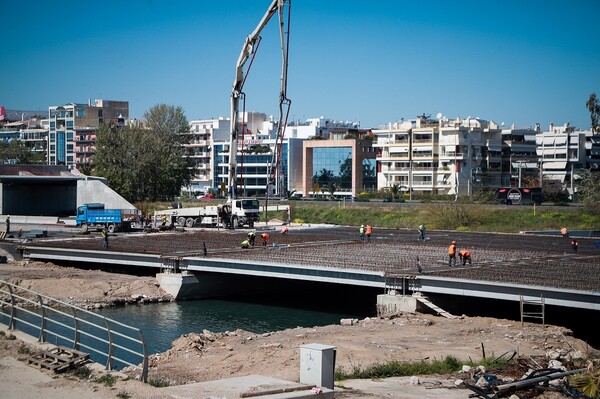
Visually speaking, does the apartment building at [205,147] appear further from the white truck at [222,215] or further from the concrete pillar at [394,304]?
the concrete pillar at [394,304]

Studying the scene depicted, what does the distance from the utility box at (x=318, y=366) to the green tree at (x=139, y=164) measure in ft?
251

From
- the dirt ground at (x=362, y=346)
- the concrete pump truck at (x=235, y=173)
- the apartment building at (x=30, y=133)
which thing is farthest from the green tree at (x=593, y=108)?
the apartment building at (x=30, y=133)

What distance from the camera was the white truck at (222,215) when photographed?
64.6 meters

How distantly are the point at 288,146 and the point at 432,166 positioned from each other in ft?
85.0

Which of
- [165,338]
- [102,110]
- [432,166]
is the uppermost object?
[102,110]

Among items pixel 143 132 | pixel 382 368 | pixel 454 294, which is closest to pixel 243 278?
pixel 454 294

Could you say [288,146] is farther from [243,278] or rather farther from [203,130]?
[243,278]

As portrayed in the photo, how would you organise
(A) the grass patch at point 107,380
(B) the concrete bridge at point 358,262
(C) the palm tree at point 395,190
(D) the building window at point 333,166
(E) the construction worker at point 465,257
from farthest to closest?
(D) the building window at point 333,166 < (C) the palm tree at point 395,190 < (E) the construction worker at point 465,257 < (B) the concrete bridge at point 358,262 < (A) the grass patch at point 107,380

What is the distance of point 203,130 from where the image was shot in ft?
411

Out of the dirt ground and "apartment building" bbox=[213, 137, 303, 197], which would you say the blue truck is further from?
"apartment building" bbox=[213, 137, 303, 197]

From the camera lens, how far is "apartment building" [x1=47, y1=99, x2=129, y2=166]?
5034 inches

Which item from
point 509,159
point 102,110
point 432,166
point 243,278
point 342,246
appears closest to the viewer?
point 243,278

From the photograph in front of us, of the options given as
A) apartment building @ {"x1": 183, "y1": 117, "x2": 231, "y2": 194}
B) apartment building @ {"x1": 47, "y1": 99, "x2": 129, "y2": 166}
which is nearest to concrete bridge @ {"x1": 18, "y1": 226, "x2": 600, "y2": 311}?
apartment building @ {"x1": 183, "y1": 117, "x2": 231, "y2": 194}

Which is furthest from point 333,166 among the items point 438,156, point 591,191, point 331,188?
point 591,191
